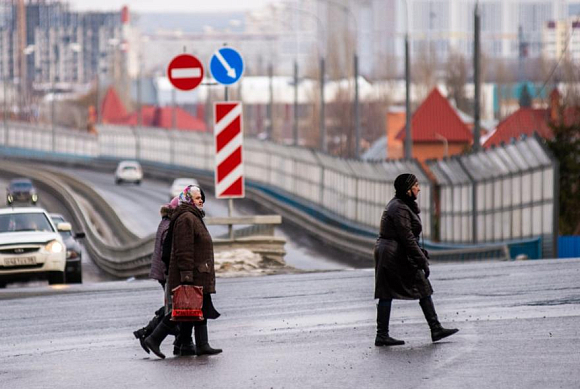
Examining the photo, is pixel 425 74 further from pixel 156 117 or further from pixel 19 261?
pixel 19 261

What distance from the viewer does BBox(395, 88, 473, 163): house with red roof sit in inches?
3866

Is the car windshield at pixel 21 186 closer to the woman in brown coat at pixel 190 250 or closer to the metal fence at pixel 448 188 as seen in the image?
the metal fence at pixel 448 188

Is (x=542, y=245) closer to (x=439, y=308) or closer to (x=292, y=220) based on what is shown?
(x=439, y=308)

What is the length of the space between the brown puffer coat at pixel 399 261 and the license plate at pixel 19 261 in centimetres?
1314

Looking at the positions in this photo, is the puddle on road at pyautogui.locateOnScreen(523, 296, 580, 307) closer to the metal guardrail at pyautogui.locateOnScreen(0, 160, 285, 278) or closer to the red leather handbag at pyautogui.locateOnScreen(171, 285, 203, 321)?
the red leather handbag at pyautogui.locateOnScreen(171, 285, 203, 321)

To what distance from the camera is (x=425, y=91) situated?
134500 mm

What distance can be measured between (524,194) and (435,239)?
693 cm

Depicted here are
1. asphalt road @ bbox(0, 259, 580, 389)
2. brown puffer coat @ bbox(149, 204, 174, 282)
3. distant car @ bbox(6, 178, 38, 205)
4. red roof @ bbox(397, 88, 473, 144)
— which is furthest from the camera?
red roof @ bbox(397, 88, 473, 144)

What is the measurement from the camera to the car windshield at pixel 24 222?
91.7ft

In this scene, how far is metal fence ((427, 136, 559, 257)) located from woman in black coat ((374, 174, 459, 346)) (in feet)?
57.5

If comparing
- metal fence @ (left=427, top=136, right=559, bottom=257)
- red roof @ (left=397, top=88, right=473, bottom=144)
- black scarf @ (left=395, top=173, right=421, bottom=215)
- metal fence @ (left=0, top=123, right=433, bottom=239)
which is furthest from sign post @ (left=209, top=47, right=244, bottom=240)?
red roof @ (left=397, top=88, right=473, bottom=144)

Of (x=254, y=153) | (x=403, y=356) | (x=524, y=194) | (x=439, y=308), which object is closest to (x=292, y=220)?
(x=254, y=153)

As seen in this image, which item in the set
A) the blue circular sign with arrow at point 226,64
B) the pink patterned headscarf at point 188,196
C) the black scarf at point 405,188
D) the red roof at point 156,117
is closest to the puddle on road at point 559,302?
the black scarf at point 405,188

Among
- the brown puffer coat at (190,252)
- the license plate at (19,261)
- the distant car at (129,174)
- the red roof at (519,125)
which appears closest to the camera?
the brown puffer coat at (190,252)
